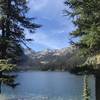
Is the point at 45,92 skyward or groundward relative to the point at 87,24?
groundward

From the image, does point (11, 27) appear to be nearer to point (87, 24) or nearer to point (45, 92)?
point (87, 24)

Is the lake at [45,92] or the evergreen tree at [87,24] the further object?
the lake at [45,92]

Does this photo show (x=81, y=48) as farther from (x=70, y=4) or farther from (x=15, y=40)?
(x=15, y=40)

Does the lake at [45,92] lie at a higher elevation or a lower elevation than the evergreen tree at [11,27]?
lower

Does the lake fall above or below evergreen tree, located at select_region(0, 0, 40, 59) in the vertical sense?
below

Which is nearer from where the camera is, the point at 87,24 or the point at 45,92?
the point at 87,24

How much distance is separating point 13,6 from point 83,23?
9.19 m

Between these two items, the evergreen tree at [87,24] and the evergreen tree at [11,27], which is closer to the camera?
the evergreen tree at [87,24]

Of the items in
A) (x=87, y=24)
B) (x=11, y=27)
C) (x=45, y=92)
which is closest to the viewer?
(x=87, y=24)

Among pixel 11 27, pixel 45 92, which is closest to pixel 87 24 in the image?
pixel 11 27

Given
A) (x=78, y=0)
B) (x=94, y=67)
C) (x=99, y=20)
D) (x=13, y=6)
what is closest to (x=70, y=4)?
(x=78, y=0)

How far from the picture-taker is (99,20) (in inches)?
894

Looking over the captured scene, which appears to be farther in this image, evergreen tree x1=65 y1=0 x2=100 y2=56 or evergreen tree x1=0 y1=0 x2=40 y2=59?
evergreen tree x1=0 y1=0 x2=40 y2=59

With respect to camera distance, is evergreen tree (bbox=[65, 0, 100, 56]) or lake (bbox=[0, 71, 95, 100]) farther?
lake (bbox=[0, 71, 95, 100])
